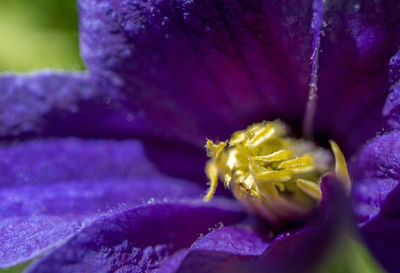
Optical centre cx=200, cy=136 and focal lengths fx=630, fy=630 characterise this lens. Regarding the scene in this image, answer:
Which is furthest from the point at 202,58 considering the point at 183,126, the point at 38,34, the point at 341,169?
the point at 38,34

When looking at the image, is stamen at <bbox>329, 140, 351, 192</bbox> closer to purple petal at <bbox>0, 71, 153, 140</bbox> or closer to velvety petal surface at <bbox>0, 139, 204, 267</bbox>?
velvety petal surface at <bbox>0, 139, 204, 267</bbox>

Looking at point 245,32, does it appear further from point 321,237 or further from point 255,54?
point 321,237

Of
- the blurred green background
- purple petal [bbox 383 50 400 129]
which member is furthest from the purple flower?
the blurred green background

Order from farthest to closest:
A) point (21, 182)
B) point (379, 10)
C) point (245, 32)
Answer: point (21, 182), point (245, 32), point (379, 10)

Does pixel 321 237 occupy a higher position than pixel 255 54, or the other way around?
pixel 255 54

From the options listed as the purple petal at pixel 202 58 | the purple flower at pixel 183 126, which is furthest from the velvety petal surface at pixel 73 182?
the purple petal at pixel 202 58

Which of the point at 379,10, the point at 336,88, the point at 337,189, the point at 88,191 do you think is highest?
the point at 379,10

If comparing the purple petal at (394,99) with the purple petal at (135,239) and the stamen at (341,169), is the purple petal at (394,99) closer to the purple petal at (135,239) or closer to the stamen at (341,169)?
the stamen at (341,169)

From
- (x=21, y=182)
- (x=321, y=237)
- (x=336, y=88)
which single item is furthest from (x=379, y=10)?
(x=21, y=182)
